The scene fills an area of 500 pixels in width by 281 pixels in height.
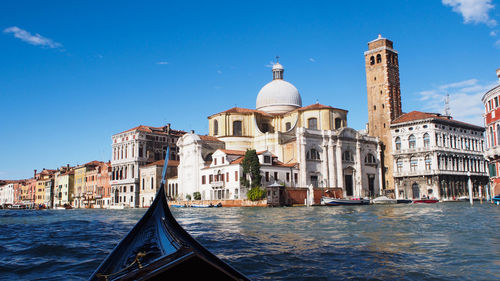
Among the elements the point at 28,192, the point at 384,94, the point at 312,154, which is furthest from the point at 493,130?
the point at 28,192

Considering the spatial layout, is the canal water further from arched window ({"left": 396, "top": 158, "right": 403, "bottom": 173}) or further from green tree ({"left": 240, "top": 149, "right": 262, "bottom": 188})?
arched window ({"left": 396, "top": 158, "right": 403, "bottom": 173})

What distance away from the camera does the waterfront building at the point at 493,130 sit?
69.9ft

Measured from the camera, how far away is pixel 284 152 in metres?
37.8

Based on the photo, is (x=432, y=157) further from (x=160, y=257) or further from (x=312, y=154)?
(x=160, y=257)

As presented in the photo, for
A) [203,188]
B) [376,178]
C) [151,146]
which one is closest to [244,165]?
[203,188]

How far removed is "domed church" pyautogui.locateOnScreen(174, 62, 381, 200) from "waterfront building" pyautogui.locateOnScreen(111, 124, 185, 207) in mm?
8137

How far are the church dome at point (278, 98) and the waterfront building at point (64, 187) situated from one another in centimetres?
3212

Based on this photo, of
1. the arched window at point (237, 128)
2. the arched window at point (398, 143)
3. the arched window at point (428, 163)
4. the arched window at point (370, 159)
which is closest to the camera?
the arched window at point (428, 163)

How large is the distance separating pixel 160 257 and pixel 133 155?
4575cm

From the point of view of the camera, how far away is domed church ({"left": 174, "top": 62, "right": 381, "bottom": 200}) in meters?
34.7

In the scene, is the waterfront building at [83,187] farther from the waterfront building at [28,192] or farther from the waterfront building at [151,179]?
the waterfront building at [28,192]

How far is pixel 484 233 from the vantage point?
29.2 feet

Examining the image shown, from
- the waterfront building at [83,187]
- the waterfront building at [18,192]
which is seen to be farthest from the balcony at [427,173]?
the waterfront building at [18,192]

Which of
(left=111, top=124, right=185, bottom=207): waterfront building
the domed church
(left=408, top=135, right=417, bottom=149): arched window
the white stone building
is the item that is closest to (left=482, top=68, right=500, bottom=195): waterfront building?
the domed church
